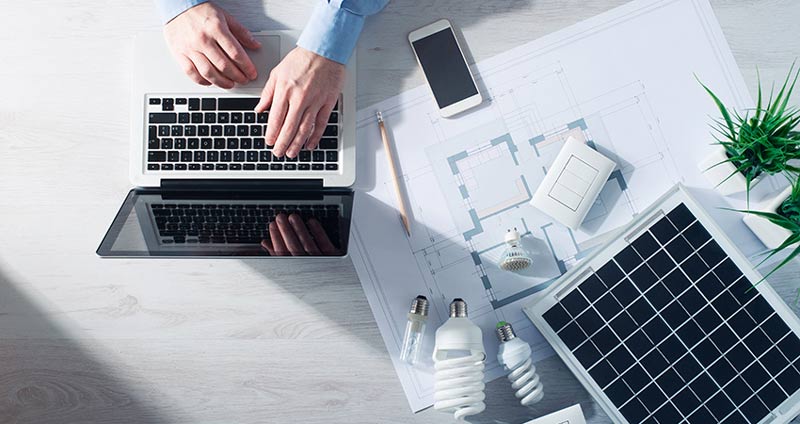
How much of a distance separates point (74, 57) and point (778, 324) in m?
1.14

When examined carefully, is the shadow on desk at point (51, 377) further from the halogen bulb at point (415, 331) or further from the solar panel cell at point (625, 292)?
the solar panel cell at point (625, 292)

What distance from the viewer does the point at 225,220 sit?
2.80 ft

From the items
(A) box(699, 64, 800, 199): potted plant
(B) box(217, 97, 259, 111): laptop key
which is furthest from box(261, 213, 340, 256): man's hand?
(A) box(699, 64, 800, 199): potted plant

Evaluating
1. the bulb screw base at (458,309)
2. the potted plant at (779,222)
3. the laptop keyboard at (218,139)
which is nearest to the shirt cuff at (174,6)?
the laptop keyboard at (218,139)

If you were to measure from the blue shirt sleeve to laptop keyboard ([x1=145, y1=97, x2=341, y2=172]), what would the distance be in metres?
0.09

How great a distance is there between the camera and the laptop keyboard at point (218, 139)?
3.08 ft

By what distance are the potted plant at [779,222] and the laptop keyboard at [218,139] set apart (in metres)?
0.61

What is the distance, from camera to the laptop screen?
31.8 inches

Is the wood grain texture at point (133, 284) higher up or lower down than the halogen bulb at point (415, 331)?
higher up

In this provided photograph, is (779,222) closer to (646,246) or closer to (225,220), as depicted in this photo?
(646,246)

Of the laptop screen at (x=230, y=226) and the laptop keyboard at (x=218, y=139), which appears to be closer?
the laptop screen at (x=230, y=226)

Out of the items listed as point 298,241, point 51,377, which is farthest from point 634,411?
point 51,377

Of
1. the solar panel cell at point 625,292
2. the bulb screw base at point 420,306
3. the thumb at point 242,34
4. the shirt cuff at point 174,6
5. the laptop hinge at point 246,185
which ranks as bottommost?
the solar panel cell at point 625,292

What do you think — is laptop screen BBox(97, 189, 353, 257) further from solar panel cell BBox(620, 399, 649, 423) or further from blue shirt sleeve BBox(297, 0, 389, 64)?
solar panel cell BBox(620, 399, 649, 423)
